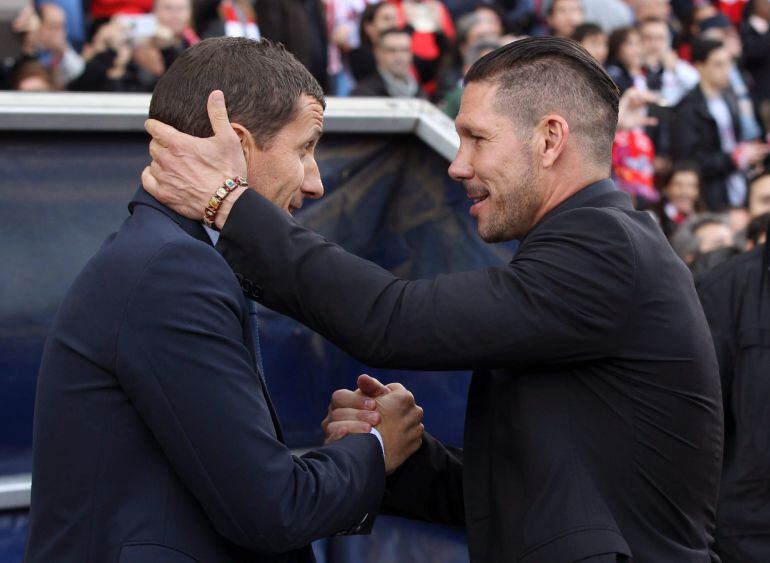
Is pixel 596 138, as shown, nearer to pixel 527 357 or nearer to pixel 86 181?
pixel 527 357

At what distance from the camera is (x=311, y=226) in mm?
3740

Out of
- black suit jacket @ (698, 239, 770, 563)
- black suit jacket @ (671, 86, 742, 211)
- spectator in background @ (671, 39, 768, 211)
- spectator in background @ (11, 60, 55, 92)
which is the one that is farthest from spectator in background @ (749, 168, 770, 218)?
spectator in background @ (11, 60, 55, 92)

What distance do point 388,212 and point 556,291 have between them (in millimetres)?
1492

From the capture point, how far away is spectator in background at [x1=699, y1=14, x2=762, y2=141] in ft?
34.5

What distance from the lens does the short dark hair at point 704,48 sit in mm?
10290

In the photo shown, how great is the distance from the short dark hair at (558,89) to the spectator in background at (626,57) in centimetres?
695

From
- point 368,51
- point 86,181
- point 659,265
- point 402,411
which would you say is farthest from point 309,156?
point 368,51

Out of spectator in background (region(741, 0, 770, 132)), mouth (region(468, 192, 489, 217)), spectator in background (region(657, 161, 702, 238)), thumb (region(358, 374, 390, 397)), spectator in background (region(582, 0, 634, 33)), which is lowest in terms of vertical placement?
spectator in background (region(657, 161, 702, 238))

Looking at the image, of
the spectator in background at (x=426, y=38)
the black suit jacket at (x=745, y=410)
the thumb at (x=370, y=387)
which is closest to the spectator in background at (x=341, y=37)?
the spectator in background at (x=426, y=38)

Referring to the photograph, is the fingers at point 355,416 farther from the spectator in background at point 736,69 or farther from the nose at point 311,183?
the spectator in background at point 736,69

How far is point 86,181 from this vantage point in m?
3.43

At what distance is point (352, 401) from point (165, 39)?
17.4 feet

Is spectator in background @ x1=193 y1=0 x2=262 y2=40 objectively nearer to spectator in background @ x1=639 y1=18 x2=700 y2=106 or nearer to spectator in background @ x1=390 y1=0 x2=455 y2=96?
spectator in background @ x1=390 y1=0 x2=455 y2=96

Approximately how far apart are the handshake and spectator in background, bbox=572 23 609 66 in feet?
22.5
